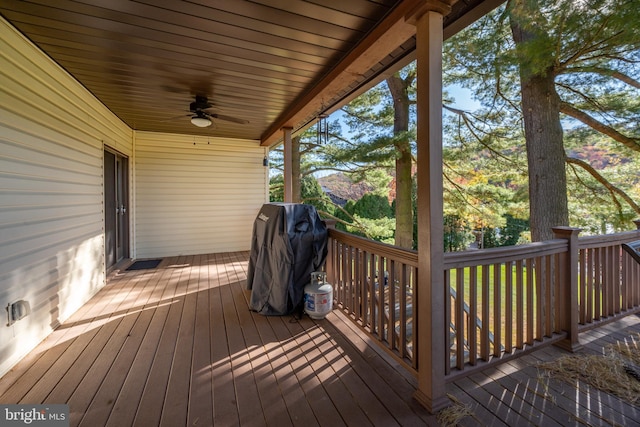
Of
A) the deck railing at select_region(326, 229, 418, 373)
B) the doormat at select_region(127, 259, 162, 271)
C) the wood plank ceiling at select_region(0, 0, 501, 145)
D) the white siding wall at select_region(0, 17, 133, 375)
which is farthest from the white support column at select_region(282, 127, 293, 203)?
the doormat at select_region(127, 259, 162, 271)

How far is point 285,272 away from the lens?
117 inches

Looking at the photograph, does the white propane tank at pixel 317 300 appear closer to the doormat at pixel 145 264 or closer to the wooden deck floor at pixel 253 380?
the wooden deck floor at pixel 253 380

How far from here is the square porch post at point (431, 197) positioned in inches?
67.4

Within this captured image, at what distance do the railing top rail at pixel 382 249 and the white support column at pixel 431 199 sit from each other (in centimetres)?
16

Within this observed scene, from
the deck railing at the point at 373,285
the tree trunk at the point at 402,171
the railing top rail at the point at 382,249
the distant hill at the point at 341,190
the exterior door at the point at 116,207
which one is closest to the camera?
the railing top rail at the point at 382,249

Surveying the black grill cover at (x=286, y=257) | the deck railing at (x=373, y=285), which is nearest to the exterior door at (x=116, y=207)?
the black grill cover at (x=286, y=257)

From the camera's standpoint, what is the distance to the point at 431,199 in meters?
1.72

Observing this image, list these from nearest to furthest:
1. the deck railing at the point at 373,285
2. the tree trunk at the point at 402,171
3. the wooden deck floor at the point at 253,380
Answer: the wooden deck floor at the point at 253,380 < the deck railing at the point at 373,285 < the tree trunk at the point at 402,171

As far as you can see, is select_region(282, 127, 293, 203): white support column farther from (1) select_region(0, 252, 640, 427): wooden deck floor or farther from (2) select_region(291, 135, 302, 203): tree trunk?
(2) select_region(291, 135, 302, 203): tree trunk

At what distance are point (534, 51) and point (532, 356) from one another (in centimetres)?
350

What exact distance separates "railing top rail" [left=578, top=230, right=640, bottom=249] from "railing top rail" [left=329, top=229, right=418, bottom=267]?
Result: 5.39ft

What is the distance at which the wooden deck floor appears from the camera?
1655 millimetres

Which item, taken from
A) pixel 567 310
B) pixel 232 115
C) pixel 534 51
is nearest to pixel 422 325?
pixel 567 310

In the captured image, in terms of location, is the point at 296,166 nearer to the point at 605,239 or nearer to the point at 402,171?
the point at 402,171
